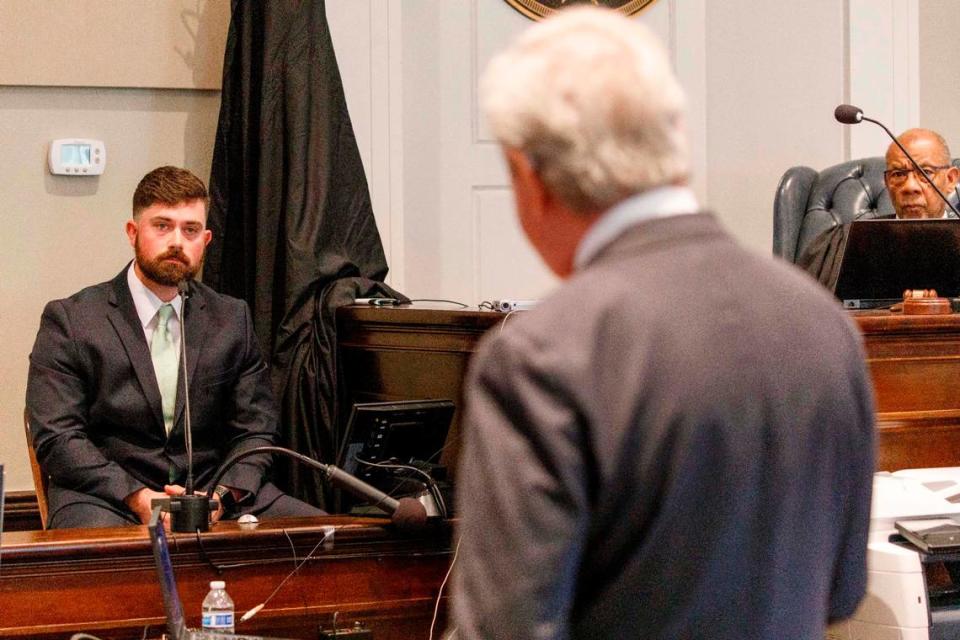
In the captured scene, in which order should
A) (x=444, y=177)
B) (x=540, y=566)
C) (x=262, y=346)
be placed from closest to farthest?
(x=540, y=566) → (x=262, y=346) → (x=444, y=177)

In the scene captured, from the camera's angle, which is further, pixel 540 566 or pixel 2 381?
pixel 2 381

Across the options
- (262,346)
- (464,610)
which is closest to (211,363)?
(262,346)

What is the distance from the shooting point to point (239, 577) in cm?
269

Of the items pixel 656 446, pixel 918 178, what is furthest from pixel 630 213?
pixel 918 178

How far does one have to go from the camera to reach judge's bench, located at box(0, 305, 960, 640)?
2549 millimetres

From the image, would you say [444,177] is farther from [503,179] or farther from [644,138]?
[644,138]

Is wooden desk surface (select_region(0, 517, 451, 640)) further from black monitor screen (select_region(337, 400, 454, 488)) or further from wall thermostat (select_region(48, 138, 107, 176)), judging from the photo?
wall thermostat (select_region(48, 138, 107, 176))

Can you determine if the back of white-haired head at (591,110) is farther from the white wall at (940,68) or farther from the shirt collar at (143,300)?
the white wall at (940,68)

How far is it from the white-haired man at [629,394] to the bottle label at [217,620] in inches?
58.8

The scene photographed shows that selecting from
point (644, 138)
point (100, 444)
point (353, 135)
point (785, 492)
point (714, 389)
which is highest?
point (353, 135)

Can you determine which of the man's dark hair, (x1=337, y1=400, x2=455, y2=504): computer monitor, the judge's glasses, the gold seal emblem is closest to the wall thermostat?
the man's dark hair

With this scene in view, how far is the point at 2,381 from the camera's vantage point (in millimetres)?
4371

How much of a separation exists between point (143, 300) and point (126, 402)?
0.98 ft

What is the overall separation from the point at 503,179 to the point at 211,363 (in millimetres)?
2090
